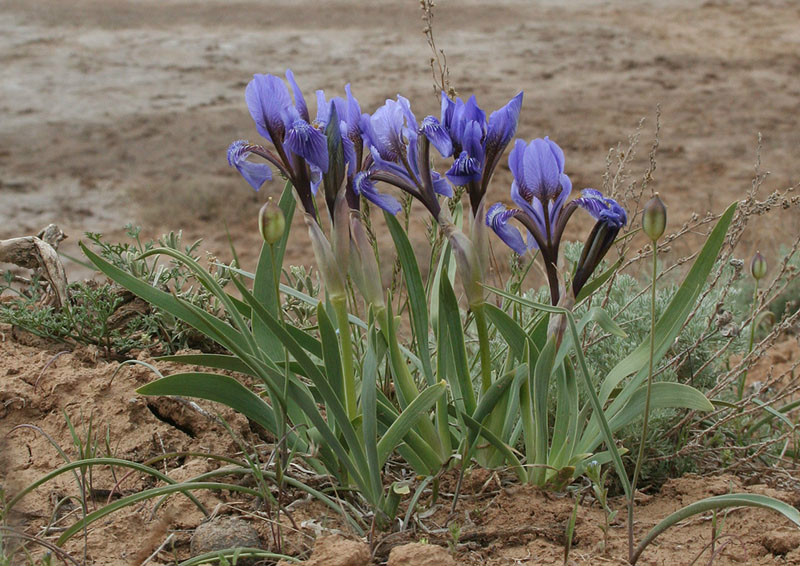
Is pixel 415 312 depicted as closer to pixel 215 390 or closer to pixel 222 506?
pixel 215 390

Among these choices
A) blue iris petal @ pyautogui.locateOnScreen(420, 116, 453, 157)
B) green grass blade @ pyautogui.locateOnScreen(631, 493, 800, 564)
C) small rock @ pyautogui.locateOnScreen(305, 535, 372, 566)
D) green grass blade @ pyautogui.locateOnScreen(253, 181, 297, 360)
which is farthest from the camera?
green grass blade @ pyautogui.locateOnScreen(253, 181, 297, 360)

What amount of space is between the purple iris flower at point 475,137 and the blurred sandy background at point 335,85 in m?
3.70

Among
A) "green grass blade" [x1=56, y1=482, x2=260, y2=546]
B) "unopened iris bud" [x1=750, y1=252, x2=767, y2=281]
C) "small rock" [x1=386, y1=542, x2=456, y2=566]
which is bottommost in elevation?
"small rock" [x1=386, y1=542, x2=456, y2=566]

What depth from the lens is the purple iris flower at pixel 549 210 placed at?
5.80 feet

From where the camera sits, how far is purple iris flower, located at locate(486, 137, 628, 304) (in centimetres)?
177

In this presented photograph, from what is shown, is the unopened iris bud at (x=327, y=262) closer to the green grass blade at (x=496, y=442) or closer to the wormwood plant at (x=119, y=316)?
the green grass blade at (x=496, y=442)

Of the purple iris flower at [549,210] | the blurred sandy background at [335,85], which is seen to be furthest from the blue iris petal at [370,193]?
the blurred sandy background at [335,85]

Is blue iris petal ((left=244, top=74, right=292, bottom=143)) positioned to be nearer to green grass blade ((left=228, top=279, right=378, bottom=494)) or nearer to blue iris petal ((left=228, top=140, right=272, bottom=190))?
blue iris petal ((left=228, top=140, right=272, bottom=190))

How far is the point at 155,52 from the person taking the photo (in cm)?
973

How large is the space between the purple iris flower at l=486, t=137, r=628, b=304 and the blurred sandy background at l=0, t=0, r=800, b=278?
3592mm

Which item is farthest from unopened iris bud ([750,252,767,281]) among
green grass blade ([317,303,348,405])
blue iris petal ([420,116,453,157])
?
green grass blade ([317,303,348,405])

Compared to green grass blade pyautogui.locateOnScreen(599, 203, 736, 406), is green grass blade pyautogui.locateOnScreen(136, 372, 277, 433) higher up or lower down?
lower down

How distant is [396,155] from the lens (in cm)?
181

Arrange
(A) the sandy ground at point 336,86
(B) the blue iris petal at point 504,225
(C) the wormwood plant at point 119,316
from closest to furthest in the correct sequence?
(B) the blue iris petal at point 504,225
(C) the wormwood plant at point 119,316
(A) the sandy ground at point 336,86
